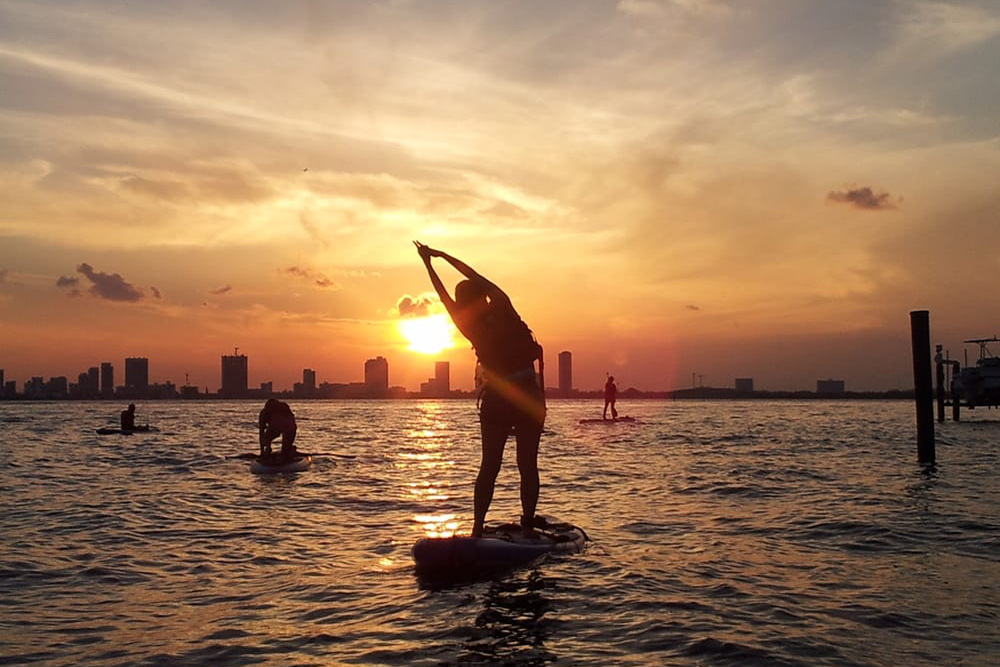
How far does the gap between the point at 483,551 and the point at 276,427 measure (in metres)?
13.8

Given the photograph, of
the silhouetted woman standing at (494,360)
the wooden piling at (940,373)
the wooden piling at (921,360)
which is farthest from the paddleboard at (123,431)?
the wooden piling at (940,373)

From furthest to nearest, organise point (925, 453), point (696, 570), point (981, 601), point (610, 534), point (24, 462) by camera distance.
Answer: point (24, 462) → point (925, 453) → point (610, 534) → point (696, 570) → point (981, 601)

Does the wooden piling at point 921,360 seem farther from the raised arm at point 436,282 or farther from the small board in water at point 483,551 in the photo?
the raised arm at point 436,282

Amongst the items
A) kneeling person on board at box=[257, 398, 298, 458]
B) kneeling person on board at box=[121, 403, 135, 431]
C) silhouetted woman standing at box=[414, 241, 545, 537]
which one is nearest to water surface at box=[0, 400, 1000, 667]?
silhouetted woman standing at box=[414, 241, 545, 537]

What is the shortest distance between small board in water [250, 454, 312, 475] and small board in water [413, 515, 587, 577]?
12.0 metres

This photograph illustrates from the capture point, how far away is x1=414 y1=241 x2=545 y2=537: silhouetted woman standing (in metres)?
8.90

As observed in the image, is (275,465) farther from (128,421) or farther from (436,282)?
(128,421)

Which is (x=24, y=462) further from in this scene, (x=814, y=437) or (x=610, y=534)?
(x=814, y=437)

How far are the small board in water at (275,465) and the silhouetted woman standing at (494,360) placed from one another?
12370mm

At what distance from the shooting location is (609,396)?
182 ft

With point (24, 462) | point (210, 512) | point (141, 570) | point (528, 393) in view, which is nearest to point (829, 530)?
point (528, 393)

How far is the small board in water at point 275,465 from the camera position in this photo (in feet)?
66.1

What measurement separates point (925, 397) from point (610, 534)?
17.1 m

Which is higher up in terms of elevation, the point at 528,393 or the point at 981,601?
the point at 528,393
